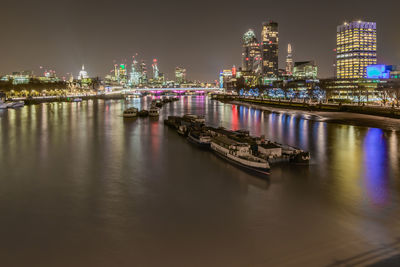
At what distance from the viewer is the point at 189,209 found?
29.1 feet

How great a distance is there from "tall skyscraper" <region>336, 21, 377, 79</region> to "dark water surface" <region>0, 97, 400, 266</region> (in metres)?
89.0

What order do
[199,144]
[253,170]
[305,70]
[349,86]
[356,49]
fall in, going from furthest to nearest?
[305,70] < [356,49] < [349,86] < [199,144] < [253,170]

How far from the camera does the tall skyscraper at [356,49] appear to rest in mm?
96562

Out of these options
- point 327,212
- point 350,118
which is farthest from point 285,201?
point 350,118

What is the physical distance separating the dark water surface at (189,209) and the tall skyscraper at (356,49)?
3503 inches

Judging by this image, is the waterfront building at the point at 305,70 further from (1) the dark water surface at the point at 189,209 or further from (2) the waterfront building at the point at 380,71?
(1) the dark water surface at the point at 189,209

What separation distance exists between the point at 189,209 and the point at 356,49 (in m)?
103

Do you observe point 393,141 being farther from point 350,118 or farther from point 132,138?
point 132,138

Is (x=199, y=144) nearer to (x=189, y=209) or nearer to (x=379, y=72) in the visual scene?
(x=189, y=209)

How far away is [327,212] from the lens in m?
8.54

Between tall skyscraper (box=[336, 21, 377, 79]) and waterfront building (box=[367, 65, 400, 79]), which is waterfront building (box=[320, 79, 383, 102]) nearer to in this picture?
waterfront building (box=[367, 65, 400, 79])

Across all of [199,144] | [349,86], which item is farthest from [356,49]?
[199,144]

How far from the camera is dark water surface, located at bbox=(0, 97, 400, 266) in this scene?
659 centimetres

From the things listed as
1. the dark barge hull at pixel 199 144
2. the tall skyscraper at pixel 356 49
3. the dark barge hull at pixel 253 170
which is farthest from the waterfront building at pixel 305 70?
the dark barge hull at pixel 253 170
